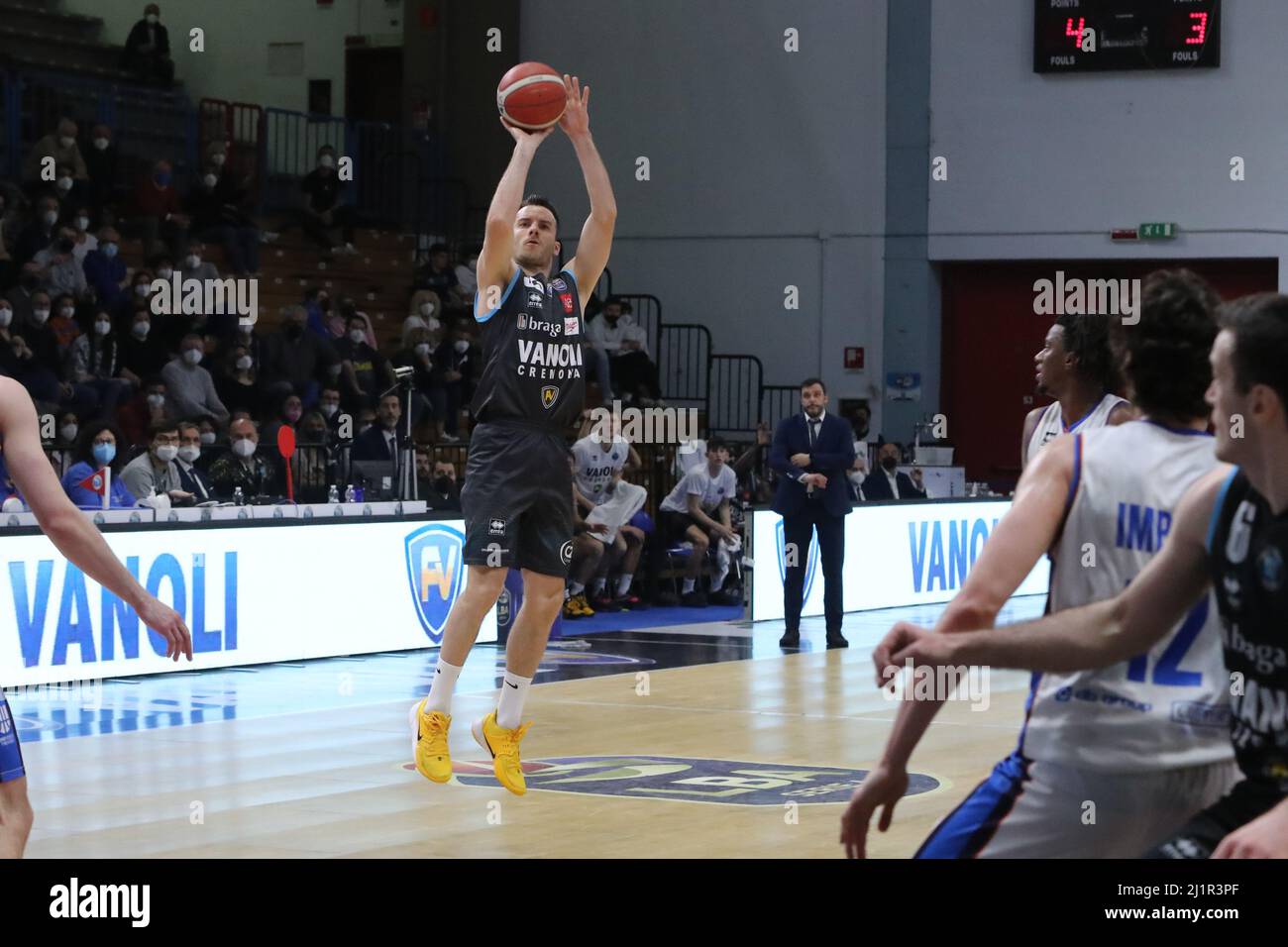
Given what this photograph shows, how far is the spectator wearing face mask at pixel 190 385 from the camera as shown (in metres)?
16.3

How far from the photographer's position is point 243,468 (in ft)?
44.4

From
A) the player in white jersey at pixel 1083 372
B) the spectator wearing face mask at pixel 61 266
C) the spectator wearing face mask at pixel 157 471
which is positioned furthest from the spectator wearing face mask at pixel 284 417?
the player in white jersey at pixel 1083 372

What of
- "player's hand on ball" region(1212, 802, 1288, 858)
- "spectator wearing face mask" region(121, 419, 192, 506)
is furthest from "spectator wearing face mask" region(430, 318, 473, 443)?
"player's hand on ball" region(1212, 802, 1288, 858)

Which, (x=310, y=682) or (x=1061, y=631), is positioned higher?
(x=1061, y=631)

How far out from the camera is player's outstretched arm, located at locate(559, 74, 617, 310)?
7.46 metres

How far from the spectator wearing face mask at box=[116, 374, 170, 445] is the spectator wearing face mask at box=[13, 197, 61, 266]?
2.13m

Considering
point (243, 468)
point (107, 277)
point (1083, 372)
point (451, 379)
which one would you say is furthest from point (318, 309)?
point (1083, 372)

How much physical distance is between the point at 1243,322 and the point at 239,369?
1503 cm

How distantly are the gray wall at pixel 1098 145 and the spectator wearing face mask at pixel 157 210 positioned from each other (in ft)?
31.8

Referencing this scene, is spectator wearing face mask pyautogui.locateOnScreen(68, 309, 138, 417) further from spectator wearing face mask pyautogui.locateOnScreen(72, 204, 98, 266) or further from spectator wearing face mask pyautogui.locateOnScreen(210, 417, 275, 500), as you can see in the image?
spectator wearing face mask pyautogui.locateOnScreen(210, 417, 275, 500)

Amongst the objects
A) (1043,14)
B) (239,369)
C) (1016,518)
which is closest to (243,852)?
(1016,518)

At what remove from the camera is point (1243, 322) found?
2850 millimetres

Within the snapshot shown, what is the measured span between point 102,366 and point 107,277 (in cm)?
112
